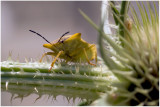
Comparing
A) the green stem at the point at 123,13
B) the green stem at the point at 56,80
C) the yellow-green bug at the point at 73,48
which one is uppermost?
the green stem at the point at 123,13

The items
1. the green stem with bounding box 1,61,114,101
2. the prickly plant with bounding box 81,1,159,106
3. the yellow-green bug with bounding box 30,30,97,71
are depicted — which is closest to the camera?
the prickly plant with bounding box 81,1,159,106

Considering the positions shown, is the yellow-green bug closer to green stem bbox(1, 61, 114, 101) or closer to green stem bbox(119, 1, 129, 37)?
green stem bbox(1, 61, 114, 101)

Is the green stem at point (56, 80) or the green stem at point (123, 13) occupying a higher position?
the green stem at point (123, 13)

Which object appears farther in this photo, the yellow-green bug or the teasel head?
the yellow-green bug

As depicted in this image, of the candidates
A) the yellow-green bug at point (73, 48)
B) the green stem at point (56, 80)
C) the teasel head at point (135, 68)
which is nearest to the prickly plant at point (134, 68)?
the teasel head at point (135, 68)

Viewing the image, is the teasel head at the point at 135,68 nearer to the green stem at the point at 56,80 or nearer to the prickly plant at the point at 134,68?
the prickly plant at the point at 134,68

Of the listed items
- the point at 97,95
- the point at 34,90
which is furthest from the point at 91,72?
the point at 34,90

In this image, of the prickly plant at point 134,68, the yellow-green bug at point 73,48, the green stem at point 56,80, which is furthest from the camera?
the yellow-green bug at point 73,48

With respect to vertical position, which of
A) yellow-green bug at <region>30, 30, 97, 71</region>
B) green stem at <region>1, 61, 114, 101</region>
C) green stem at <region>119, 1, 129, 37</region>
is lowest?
green stem at <region>1, 61, 114, 101</region>

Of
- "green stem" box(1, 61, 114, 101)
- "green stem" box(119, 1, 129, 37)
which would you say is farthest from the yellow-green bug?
"green stem" box(119, 1, 129, 37)

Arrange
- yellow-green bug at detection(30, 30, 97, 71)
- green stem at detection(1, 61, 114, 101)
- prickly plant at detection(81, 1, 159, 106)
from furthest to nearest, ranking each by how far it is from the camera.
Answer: yellow-green bug at detection(30, 30, 97, 71)
green stem at detection(1, 61, 114, 101)
prickly plant at detection(81, 1, 159, 106)

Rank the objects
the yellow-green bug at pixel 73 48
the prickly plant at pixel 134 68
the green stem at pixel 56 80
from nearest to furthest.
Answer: the prickly plant at pixel 134 68, the green stem at pixel 56 80, the yellow-green bug at pixel 73 48

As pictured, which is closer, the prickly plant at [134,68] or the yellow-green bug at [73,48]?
the prickly plant at [134,68]

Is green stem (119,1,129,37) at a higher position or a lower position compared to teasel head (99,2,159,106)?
higher
